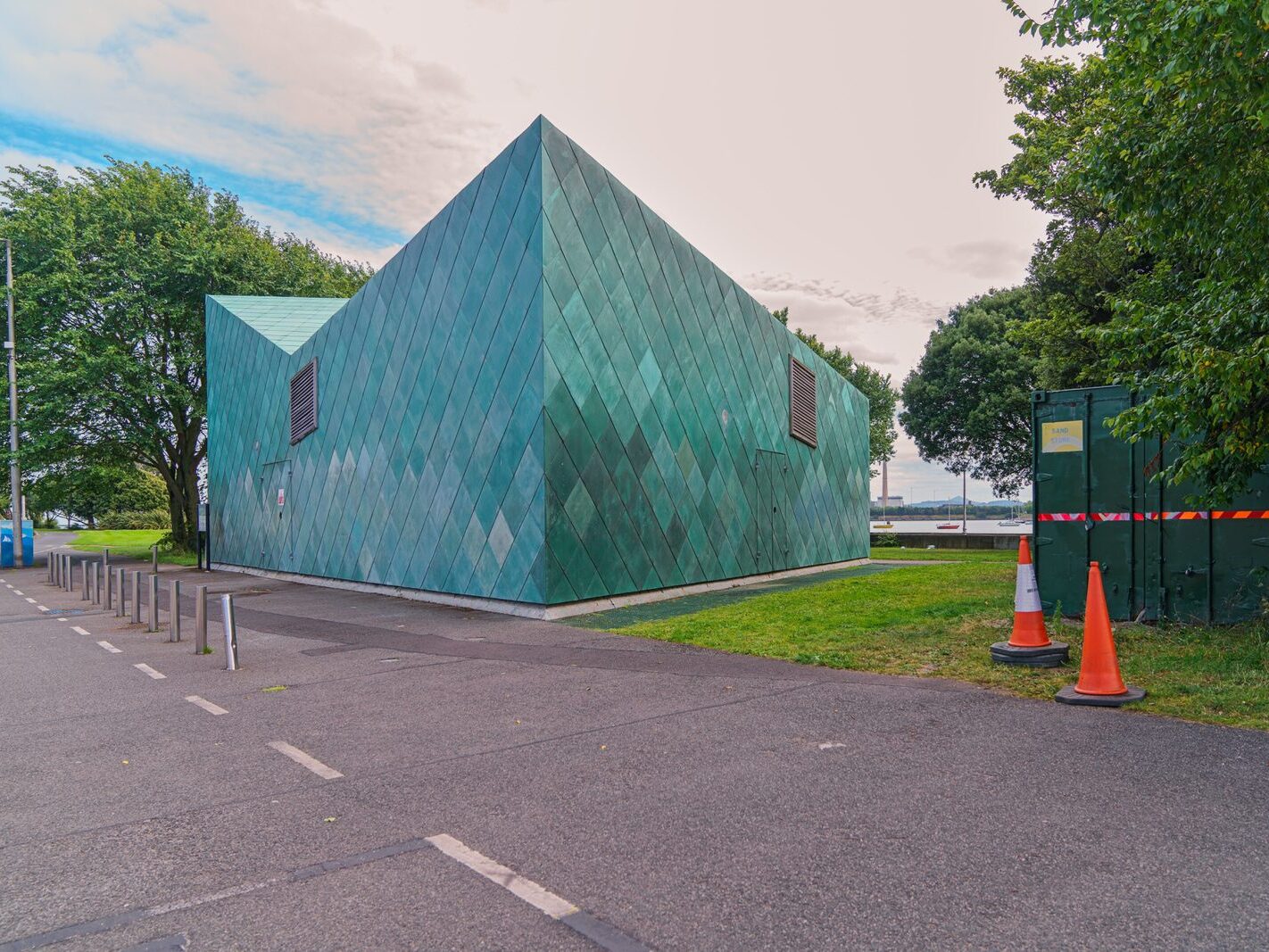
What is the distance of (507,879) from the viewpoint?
3461 millimetres

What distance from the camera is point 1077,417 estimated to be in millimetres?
9961

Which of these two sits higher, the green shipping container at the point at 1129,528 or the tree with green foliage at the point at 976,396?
the tree with green foliage at the point at 976,396

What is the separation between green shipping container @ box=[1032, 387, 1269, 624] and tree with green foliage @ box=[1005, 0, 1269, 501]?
0.67m

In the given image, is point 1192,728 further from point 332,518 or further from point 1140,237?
point 332,518

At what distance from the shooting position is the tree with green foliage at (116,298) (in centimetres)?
3092

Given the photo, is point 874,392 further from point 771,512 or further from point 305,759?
point 305,759

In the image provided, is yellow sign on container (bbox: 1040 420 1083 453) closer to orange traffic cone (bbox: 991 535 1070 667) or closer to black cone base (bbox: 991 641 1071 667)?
orange traffic cone (bbox: 991 535 1070 667)

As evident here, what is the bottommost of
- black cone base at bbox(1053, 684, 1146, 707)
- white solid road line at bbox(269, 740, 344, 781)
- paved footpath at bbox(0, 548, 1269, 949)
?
white solid road line at bbox(269, 740, 344, 781)

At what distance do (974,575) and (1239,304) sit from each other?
37.5 feet

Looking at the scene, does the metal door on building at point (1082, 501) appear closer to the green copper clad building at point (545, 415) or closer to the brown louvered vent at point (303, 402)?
the green copper clad building at point (545, 415)

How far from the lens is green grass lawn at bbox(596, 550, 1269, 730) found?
6.55 m

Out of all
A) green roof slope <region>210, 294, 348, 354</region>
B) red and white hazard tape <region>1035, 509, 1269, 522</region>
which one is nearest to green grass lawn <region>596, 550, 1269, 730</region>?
red and white hazard tape <region>1035, 509, 1269, 522</region>

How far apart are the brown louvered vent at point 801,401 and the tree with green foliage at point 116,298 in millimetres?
23079

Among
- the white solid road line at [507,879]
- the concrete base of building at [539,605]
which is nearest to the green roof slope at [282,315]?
the concrete base of building at [539,605]
